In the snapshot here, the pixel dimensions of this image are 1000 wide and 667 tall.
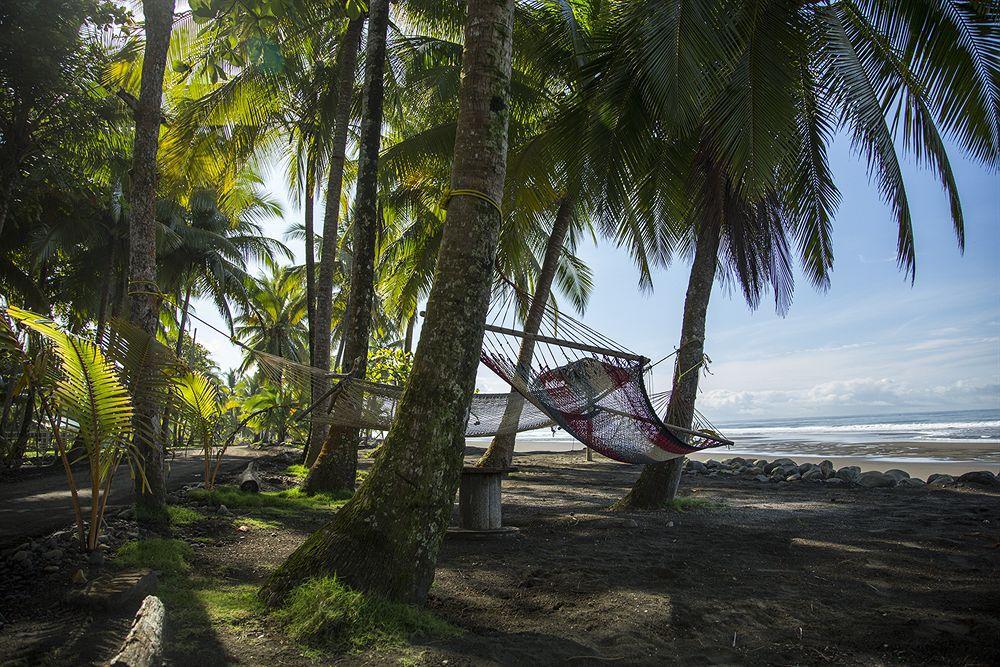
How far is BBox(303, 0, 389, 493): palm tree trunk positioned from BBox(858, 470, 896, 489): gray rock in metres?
6.20

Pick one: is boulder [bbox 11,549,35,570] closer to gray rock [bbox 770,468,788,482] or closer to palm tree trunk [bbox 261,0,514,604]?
palm tree trunk [bbox 261,0,514,604]

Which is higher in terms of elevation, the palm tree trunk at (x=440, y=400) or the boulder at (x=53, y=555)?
the palm tree trunk at (x=440, y=400)

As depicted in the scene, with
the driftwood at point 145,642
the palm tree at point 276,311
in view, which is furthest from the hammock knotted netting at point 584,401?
the palm tree at point 276,311

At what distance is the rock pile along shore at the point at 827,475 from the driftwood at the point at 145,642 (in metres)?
7.83

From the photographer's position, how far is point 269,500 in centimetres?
538

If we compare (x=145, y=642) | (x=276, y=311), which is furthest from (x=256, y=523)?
(x=276, y=311)

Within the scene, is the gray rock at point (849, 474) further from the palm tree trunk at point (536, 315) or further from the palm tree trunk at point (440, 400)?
the palm tree trunk at point (440, 400)

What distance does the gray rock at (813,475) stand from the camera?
8.12m

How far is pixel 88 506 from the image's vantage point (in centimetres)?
459

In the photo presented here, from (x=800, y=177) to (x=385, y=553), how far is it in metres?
5.04

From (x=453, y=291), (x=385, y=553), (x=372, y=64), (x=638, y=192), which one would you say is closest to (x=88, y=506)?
(x=385, y=553)

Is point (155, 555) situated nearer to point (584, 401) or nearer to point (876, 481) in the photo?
point (584, 401)

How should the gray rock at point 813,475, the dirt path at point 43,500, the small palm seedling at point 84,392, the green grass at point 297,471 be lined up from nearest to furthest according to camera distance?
the small palm seedling at point 84,392, the dirt path at point 43,500, the green grass at point 297,471, the gray rock at point 813,475

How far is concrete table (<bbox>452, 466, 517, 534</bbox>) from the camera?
4.16 meters
